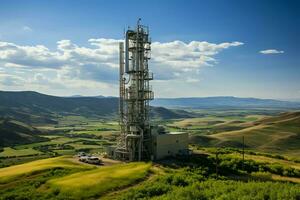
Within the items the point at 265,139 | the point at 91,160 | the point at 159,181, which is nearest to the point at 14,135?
the point at 265,139

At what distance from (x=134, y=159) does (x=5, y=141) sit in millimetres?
102201

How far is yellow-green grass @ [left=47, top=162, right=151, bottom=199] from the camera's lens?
3583 cm

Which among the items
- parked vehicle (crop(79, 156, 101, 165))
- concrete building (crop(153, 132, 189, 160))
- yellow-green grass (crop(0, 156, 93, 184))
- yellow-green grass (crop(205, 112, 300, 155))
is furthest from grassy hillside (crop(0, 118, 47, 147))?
concrete building (crop(153, 132, 189, 160))

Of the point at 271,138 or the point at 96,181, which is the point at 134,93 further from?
the point at 271,138

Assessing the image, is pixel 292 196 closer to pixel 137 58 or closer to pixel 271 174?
pixel 271 174

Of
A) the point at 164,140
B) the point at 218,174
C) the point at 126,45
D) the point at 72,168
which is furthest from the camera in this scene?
the point at 126,45

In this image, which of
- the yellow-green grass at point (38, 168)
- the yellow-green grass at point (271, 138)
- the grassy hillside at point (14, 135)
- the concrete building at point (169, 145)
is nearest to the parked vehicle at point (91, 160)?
the yellow-green grass at point (38, 168)

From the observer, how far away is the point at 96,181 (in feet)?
126

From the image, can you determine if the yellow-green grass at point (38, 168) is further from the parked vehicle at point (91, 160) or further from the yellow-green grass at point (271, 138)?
the yellow-green grass at point (271, 138)

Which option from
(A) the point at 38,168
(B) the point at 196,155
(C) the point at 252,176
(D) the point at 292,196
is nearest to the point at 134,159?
(B) the point at 196,155

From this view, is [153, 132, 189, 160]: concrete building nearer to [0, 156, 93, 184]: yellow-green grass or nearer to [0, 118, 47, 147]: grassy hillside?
[0, 156, 93, 184]: yellow-green grass

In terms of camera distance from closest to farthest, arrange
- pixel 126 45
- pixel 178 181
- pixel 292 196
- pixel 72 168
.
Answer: pixel 292 196
pixel 178 181
pixel 72 168
pixel 126 45

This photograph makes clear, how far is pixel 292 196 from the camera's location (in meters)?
29.2

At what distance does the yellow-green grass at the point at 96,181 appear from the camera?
3583 centimetres
